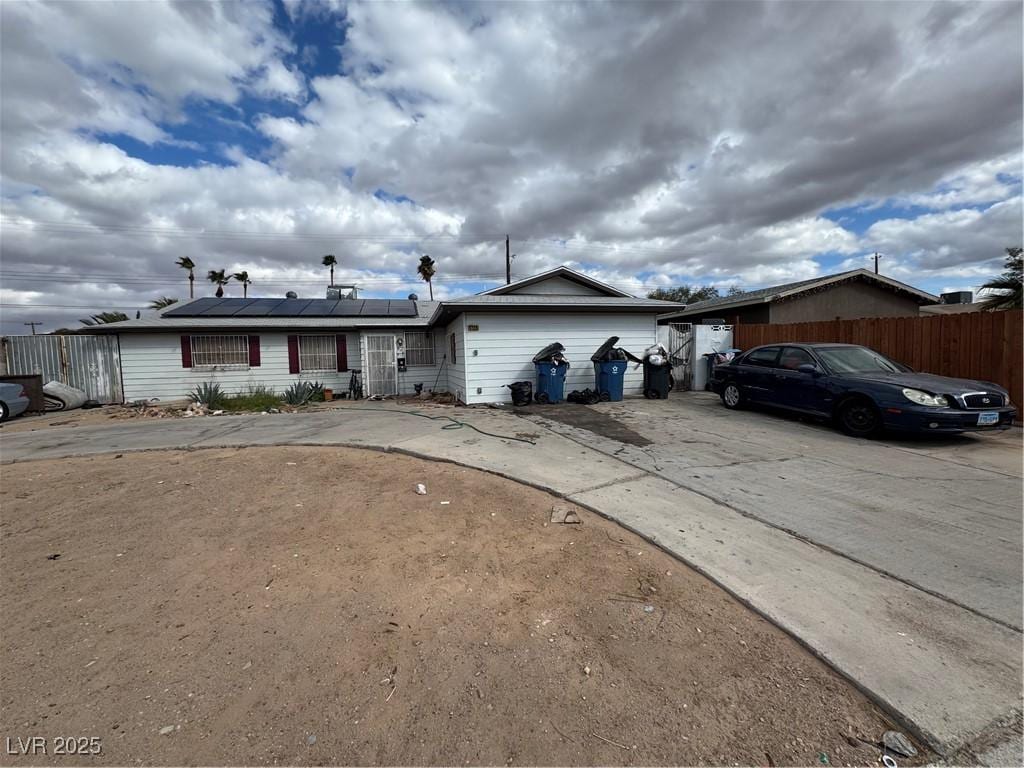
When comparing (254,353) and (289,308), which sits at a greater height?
(289,308)

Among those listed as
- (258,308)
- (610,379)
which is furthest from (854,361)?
(258,308)

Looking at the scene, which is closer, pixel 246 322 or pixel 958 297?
pixel 246 322

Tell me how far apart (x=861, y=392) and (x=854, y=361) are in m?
1.07

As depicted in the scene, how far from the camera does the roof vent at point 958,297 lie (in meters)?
19.3

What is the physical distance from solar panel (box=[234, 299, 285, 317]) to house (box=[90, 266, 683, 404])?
38mm

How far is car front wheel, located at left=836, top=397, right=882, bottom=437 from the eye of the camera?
21.3 ft

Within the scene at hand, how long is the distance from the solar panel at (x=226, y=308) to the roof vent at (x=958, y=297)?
92.7 feet

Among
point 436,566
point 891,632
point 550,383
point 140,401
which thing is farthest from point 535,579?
point 140,401

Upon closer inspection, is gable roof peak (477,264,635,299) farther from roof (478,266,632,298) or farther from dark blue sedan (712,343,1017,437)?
dark blue sedan (712,343,1017,437)

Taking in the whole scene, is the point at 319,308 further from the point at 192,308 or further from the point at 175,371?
the point at 175,371

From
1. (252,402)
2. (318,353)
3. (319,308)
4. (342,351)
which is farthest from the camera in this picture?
(319,308)

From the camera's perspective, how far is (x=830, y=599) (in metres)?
2.62

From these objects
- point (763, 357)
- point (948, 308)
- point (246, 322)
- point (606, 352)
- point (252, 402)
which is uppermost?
point (948, 308)

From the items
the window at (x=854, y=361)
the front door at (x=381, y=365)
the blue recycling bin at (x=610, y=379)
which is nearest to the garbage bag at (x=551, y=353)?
the blue recycling bin at (x=610, y=379)
